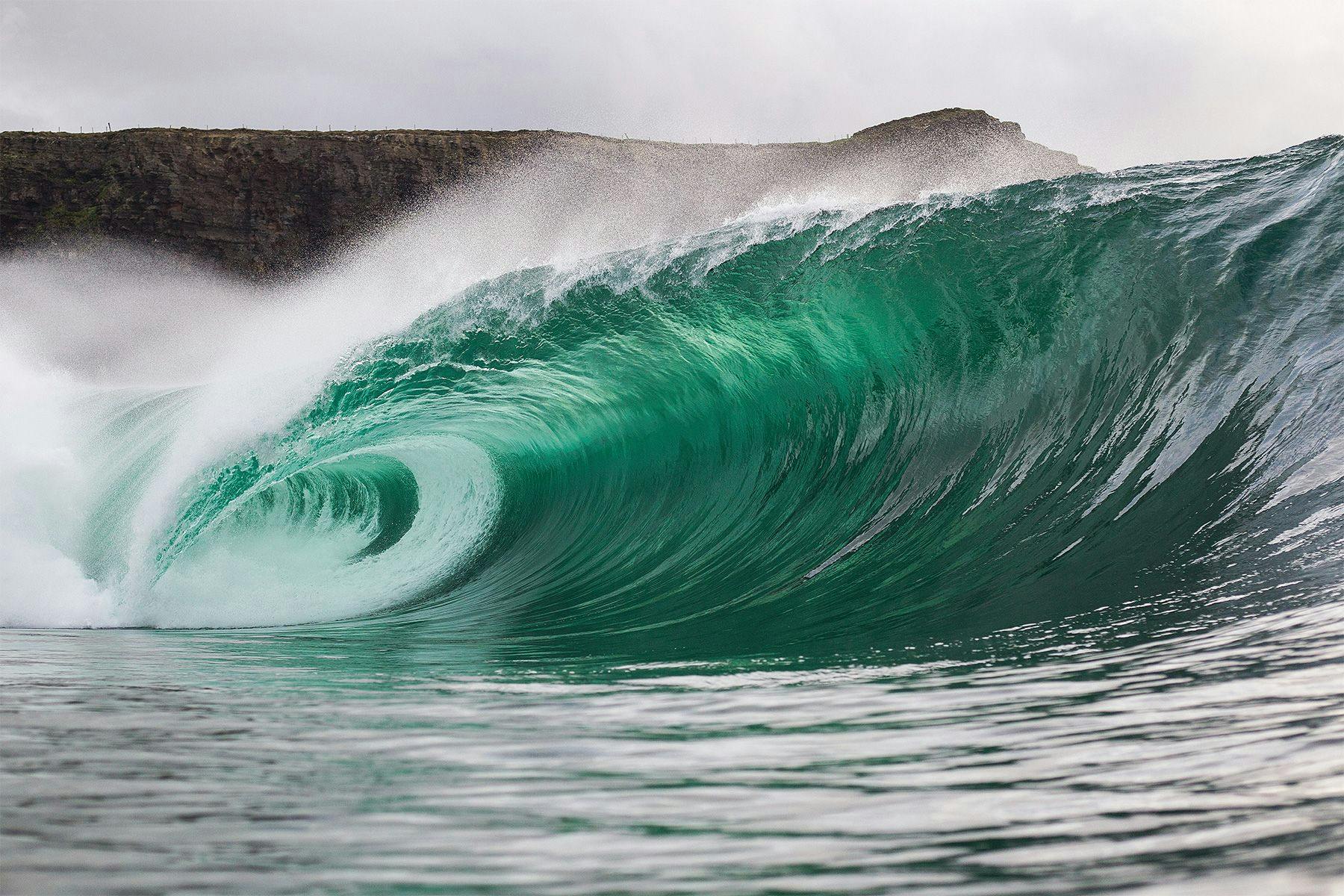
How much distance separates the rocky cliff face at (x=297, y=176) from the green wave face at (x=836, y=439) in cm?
2949

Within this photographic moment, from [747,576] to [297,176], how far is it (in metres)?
39.7

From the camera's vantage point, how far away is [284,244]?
38.9 metres

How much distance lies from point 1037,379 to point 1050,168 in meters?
42.9

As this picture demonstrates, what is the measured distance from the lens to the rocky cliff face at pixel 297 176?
3794cm

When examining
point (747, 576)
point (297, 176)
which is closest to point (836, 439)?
point (747, 576)

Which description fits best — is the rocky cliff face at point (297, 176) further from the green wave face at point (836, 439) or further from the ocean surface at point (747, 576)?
the ocean surface at point (747, 576)

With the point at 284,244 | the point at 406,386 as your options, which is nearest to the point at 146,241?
the point at 284,244

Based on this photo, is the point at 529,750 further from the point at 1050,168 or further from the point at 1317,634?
the point at 1050,168

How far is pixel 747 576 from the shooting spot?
4785 millimetres

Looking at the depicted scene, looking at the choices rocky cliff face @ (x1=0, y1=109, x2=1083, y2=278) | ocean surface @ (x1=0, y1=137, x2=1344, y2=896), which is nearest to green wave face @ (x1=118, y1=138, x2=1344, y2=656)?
ocean surface @ (x1=0, y1=137, x2=1344, y2=896)

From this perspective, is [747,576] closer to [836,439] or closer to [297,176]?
[836,439]

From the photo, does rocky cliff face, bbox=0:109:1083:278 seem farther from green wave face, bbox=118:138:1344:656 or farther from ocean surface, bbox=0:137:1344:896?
ocean surface, bbox=0:137:1344:896

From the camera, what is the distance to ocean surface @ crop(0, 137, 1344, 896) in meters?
1.31

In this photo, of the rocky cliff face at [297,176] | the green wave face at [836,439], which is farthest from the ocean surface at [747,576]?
the rocky cliff face at [297,176]
